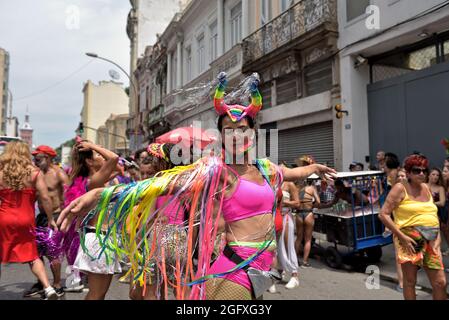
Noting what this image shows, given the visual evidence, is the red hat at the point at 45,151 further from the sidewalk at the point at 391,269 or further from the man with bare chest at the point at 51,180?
the sidewalk at the point at 391,269

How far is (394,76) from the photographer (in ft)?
30.1

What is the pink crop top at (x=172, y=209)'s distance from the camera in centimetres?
204

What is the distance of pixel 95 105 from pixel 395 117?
57.4 m

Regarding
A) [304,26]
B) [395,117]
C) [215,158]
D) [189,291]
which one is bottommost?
[189,291]

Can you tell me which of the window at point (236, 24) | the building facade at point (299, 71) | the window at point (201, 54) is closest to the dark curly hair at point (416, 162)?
the building facade at point (299, 71)

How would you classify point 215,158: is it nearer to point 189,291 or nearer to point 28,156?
point 189,291

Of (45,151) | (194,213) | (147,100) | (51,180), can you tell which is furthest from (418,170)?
(147,100)

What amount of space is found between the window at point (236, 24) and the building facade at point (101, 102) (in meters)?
46.7

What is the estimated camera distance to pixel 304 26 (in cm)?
1077

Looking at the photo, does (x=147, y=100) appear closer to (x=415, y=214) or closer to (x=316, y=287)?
(x=316, y=287)

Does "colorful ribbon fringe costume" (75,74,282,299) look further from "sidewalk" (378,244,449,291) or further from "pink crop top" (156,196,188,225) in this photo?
"sidewalk" (378,244,449,291)

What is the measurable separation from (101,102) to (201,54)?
1801 inches

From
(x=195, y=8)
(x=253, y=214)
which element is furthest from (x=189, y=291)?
(x=195, y=8)

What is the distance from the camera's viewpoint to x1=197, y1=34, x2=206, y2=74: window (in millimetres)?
18509
